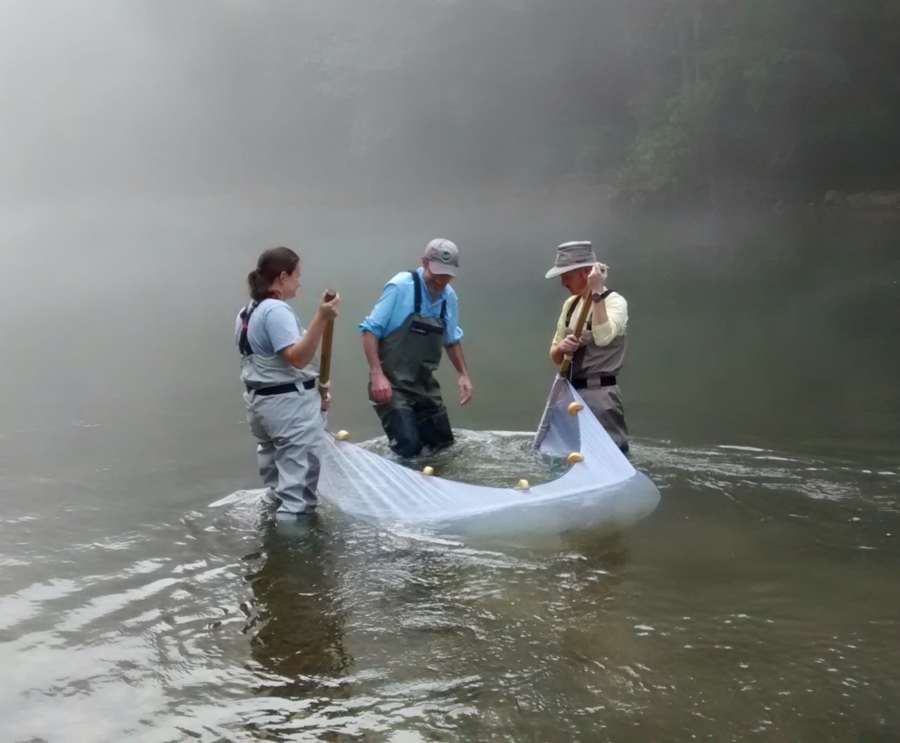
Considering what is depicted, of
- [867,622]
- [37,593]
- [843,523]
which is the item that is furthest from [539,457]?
[37,593]

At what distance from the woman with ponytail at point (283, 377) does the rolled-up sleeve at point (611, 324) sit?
1873 mm

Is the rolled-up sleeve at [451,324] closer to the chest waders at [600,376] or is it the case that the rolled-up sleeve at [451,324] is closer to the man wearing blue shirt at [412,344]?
the man wearing blue shirt at [412,344]

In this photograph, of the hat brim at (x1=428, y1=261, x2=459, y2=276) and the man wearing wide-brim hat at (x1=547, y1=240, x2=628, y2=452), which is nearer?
the man wearing wide-brim hat at (x1=547, y1=240, x2=628, y2=452)

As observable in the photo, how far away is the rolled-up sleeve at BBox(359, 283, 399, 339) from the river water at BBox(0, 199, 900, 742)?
133 cm

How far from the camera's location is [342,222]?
4134cm

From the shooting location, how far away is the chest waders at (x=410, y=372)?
6.86m

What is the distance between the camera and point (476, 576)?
512cm

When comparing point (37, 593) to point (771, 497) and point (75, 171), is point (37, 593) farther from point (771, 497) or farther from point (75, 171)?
point (75, 171)

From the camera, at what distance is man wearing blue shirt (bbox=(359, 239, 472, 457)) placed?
21.9 ft

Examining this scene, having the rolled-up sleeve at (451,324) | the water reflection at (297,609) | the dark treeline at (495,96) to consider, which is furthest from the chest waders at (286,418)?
the dark treeline at (495,96)

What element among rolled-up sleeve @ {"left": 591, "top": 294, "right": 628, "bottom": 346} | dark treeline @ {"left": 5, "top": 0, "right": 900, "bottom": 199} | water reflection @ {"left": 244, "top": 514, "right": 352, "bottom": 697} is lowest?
water reflection @ {"left": 244, "top": 514, "right": 352, "bottom": 697}

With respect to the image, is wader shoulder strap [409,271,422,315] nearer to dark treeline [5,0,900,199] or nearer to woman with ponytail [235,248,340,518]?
woman with ponytail [235,248,340,518]

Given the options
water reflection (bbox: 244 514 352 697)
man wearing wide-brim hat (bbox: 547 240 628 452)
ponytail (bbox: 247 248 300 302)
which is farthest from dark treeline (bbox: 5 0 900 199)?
water reflection (bbox: 244 514 352 697)

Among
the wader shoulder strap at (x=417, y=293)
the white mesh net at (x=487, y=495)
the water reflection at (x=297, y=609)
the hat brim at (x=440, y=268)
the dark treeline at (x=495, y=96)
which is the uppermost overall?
the dark treeline at (x=495, y=96)
